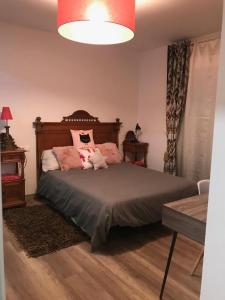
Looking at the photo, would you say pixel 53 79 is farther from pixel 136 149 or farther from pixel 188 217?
pixel 188 217

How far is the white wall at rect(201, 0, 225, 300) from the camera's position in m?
1.01

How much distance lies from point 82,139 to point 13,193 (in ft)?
4.22

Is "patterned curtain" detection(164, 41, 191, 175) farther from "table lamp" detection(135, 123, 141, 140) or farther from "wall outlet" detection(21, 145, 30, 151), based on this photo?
"wall outlet" detection(21, 145, 30, 151)

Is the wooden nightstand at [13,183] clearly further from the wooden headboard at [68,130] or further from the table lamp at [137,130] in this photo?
the table lamp at [137,130]

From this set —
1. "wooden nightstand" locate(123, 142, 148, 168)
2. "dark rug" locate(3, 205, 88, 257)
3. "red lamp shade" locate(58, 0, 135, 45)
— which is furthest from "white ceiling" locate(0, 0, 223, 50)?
"dark rug" locate(3, 205, 88, 257)

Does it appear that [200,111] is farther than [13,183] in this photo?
Yes

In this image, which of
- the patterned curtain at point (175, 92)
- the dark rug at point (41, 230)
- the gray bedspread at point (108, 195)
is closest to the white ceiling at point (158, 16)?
the patterned curtain at point (175, 92)

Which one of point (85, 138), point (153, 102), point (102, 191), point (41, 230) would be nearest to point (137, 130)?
point (153, 102)

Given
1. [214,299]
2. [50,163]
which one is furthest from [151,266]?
[50,163]

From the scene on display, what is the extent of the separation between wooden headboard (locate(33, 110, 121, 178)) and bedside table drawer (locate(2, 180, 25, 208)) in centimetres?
46

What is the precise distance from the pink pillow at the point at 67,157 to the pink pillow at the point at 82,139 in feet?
0.73

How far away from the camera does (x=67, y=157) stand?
12.0 ft

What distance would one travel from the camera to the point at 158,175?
343 cm

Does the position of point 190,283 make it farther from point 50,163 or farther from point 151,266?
point 50,163
